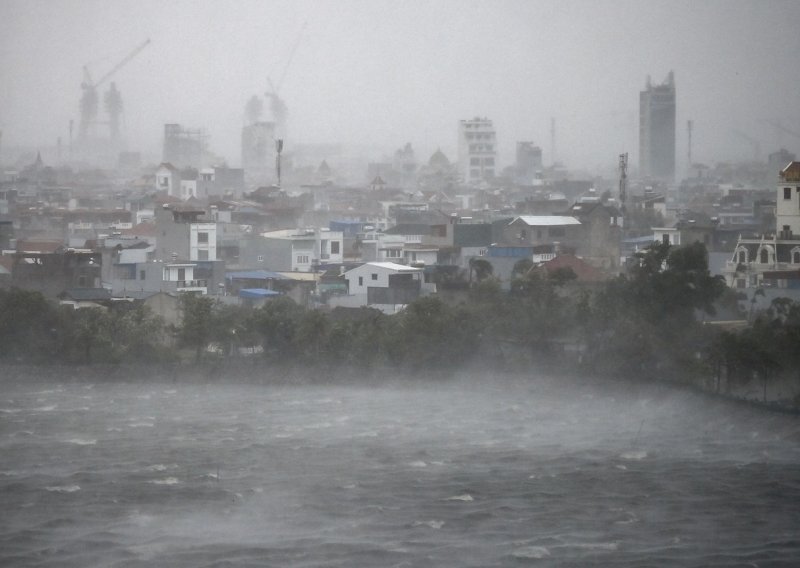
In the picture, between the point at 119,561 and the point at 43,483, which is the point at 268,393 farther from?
the point at 119,561

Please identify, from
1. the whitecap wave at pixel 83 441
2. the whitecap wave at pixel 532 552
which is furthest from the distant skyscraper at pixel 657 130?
the whitecap wave at pixel 532 552

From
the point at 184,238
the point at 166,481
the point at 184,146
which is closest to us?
the point at 166,481

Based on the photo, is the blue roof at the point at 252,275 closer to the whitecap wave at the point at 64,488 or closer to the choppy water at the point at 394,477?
the choppy water at the point at 394,477

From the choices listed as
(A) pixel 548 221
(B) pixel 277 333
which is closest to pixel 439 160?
(A) pixel 548 221

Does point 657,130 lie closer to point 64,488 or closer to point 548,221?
point 548,221

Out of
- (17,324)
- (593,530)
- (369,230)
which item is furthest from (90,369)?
(369,230)

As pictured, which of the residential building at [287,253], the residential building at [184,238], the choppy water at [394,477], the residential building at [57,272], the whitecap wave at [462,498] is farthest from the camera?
the residential building at [287,253]
